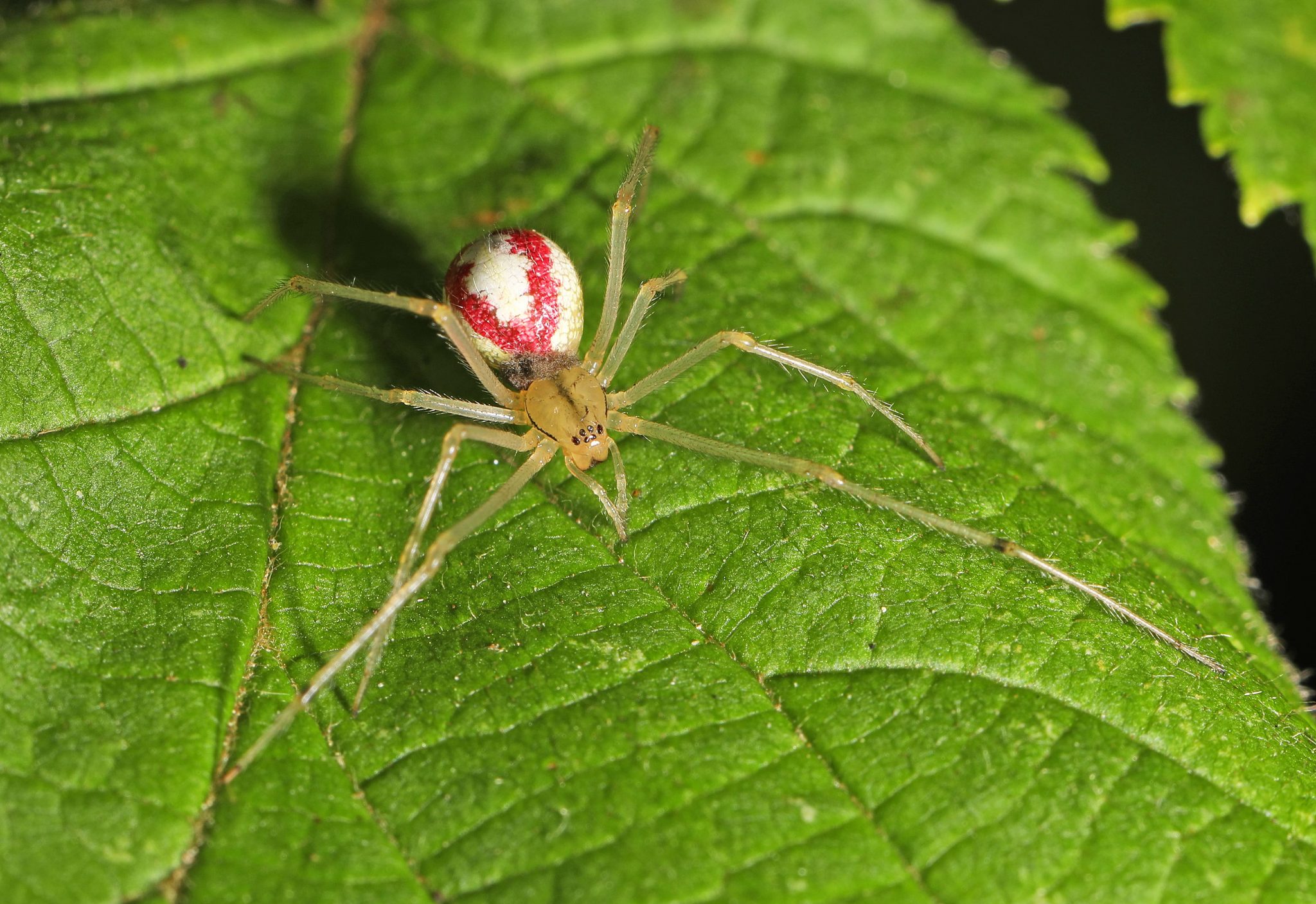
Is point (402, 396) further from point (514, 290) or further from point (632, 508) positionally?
point (632, 508)

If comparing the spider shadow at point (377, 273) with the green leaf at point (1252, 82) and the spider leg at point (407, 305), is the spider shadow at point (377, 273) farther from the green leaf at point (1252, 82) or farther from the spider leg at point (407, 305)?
the green leaf at point (1252, 82)

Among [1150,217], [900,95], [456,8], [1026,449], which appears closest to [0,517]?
[456,8]

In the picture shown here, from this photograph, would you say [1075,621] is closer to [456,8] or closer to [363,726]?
[363,726]

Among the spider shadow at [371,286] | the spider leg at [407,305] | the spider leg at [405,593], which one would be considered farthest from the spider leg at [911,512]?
the spider shadow at [371,286]

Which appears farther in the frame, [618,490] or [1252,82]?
[1252,82]

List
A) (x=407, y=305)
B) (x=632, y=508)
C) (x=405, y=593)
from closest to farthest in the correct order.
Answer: (x=405, y=593) → (x=632, y=508) → (x=407, y=305)

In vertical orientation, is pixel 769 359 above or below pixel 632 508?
above

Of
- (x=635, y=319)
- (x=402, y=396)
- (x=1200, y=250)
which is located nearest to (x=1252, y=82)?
(x=1200, y=250)

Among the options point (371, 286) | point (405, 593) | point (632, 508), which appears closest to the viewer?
point (405, 593)

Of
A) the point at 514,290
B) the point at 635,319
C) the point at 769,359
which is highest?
the point at 514,290
